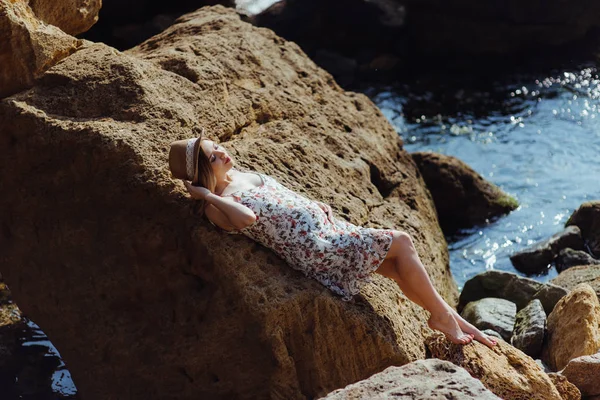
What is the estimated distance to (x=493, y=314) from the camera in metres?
8.54

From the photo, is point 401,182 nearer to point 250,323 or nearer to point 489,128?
point 250,323

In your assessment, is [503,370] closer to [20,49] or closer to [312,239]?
[312,239]

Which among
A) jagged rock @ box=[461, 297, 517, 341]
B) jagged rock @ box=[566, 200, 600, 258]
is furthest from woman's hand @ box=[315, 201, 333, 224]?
jagged rock @ box=[566, 200, 600, 258]

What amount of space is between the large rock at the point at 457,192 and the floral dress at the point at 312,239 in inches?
203

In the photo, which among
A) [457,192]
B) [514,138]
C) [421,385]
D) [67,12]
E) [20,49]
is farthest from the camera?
[514,138]

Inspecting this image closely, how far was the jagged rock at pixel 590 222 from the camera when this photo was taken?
11.0 meters

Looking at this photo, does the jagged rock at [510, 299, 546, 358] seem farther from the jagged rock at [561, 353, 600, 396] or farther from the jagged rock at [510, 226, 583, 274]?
the jagged rock at [510, 226, 583, 274]

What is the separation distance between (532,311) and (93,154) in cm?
416

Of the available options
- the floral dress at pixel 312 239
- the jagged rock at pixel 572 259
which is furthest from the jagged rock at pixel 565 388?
the jagged rock at pixel 572 259

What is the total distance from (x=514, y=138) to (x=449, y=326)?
858cm

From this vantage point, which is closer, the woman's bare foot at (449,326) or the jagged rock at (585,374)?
the woman's bare foot at (449,326)

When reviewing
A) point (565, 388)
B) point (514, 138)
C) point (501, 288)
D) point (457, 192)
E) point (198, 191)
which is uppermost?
point (514, 138)

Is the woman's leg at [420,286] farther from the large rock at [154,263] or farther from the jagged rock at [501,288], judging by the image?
the jagged rock at [501,288]

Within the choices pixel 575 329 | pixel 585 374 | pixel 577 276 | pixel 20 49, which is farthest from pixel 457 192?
pixel 20 49
